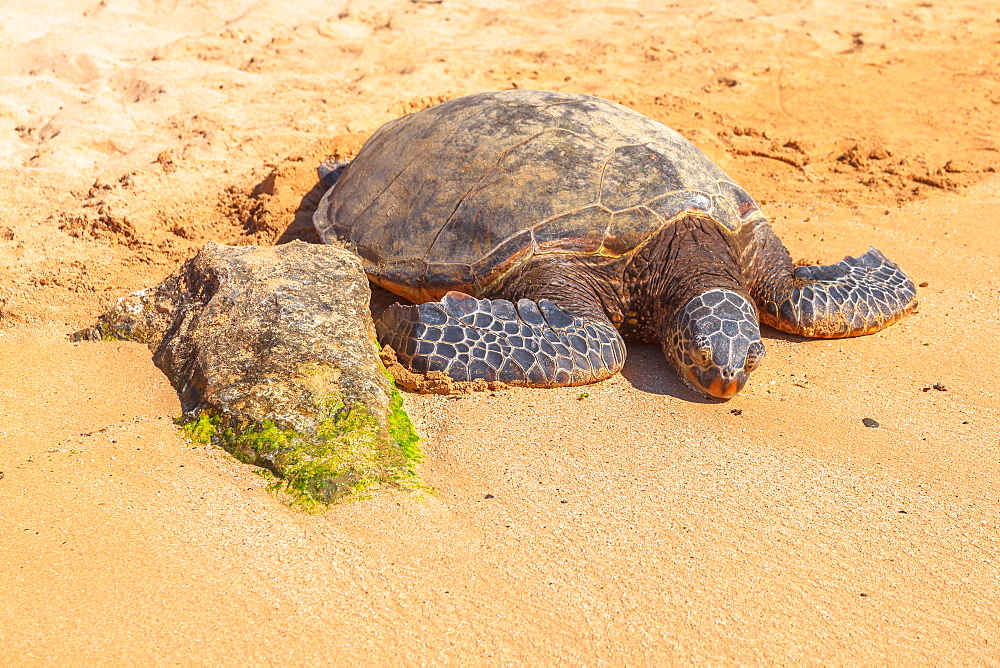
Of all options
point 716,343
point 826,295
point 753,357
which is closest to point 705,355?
point 716,343

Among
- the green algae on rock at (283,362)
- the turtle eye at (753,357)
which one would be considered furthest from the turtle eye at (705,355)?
the green algae on rock at (283,362)

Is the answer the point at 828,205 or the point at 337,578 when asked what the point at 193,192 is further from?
the point at 828,205

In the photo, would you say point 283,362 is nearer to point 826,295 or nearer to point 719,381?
point 719,381

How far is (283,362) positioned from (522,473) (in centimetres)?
109

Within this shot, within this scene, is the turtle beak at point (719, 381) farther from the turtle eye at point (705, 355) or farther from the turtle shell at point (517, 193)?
the turtle shell at point (517, 193)

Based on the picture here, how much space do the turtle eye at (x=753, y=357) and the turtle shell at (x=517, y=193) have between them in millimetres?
887

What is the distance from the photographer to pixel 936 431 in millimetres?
3389

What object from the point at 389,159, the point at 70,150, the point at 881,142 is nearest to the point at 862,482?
the point at 389,159

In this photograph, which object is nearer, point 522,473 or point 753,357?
point 522,473

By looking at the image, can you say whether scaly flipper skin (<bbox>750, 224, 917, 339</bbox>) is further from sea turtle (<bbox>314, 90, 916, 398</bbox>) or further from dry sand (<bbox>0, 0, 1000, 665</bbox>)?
dry sand (<bbox>0, 0, 1000, 665</bbox>)

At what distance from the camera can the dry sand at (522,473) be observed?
222 cm

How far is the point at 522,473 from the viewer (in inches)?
117

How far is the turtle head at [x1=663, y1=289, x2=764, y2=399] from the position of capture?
11.6ft

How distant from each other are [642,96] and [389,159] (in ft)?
13.2
